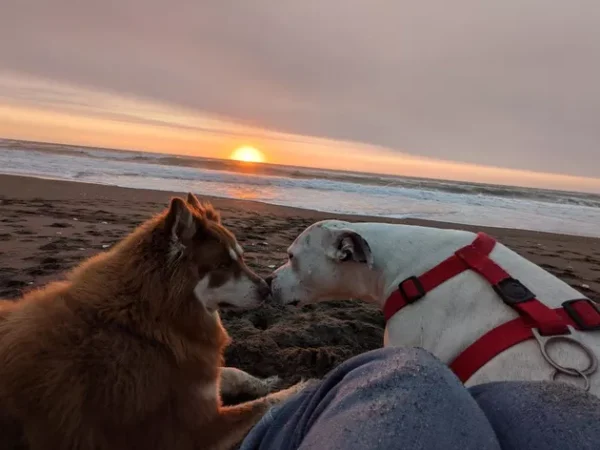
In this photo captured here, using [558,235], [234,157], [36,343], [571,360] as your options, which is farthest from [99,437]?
[234,157]

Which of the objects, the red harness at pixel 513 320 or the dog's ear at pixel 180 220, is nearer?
the red harness at pixel 513 320

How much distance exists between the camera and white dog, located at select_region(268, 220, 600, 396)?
7.82 feet

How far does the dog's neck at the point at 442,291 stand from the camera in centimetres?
273

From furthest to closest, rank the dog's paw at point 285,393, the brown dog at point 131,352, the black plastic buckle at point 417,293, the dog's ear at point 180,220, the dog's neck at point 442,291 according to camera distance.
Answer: the dog's paw at point 285,393, the black plastic buckle at point 417,293, the dog's ear at point 180,220, the dog's neck at point 442,291, the brown dog at point 131,352

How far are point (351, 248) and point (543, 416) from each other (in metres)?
2.43

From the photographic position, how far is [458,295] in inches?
114

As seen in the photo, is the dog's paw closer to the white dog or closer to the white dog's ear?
the white dog

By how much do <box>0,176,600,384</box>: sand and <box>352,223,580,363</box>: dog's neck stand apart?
114cm

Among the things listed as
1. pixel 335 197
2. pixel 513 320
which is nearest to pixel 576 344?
pixel 513 320

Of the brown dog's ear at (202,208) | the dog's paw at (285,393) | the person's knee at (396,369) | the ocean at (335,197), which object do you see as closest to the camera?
the person's knee at (396,369)

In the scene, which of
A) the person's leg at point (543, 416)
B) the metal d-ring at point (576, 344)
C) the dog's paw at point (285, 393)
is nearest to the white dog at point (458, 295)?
the metal d-ring at point (576, 344)

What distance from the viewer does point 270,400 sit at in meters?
3.37

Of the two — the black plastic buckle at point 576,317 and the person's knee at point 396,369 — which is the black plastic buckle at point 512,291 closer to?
the black plastic buckle at point 576,317

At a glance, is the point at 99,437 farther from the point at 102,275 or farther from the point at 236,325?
the point at 236,325
